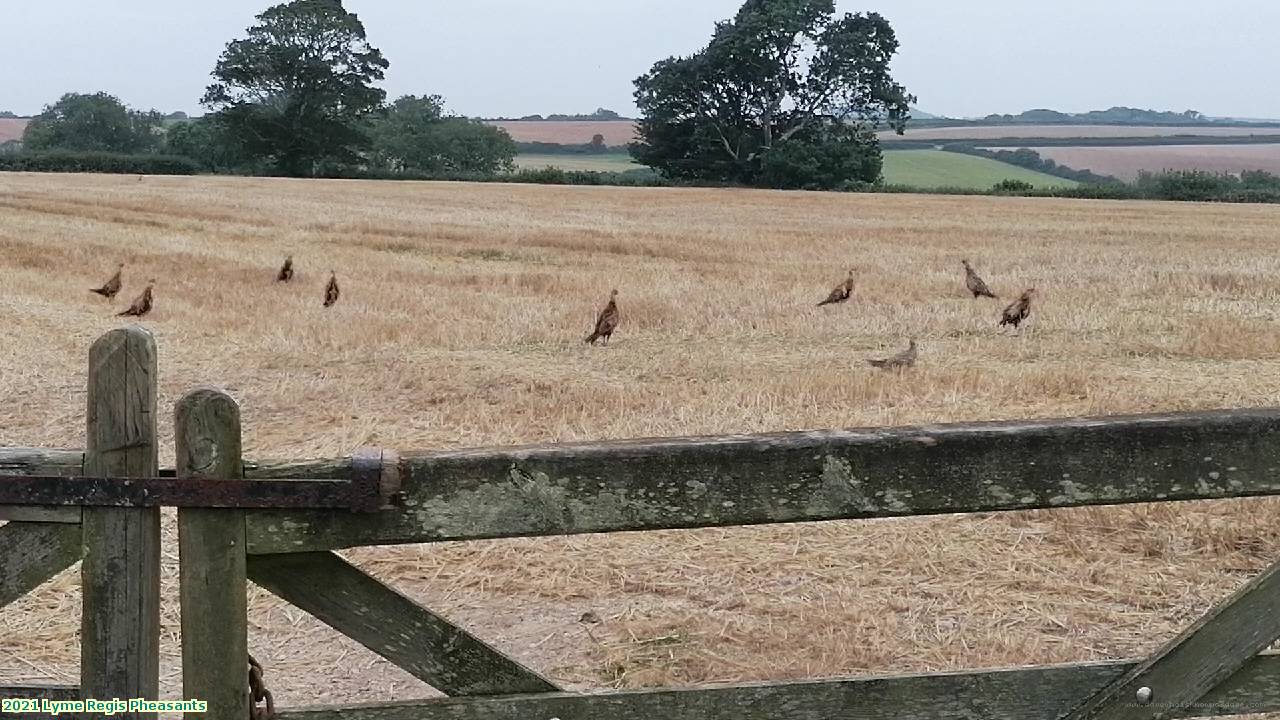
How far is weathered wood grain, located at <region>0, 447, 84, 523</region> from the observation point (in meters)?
2.33

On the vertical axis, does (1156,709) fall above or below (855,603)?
above

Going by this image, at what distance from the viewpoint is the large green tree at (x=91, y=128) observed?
84625 mm

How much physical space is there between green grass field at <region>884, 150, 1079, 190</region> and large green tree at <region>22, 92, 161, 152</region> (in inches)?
2066

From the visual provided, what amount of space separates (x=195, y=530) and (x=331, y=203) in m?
33.9

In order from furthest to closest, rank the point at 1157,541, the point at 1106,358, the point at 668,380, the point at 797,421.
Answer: the point at 1106,358
the point at 668,380
the point at 797,421
the point at 1157,541

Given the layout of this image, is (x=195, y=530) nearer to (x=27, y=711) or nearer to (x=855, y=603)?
(x=27, y=711)

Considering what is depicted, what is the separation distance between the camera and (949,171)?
75.6 m

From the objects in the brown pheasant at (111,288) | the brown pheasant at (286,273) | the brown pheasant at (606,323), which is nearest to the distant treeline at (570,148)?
the brown pheasant at (286,273)

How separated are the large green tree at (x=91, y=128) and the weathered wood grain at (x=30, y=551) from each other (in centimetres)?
8907

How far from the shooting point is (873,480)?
247 cm

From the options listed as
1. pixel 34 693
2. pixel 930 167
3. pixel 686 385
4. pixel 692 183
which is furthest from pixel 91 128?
pixel 34 693

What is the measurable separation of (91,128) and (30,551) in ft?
305

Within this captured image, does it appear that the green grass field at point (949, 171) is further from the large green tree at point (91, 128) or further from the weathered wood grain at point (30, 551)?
the weathered wood grain at point (30, 551)

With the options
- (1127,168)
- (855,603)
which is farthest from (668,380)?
(1127,168)
